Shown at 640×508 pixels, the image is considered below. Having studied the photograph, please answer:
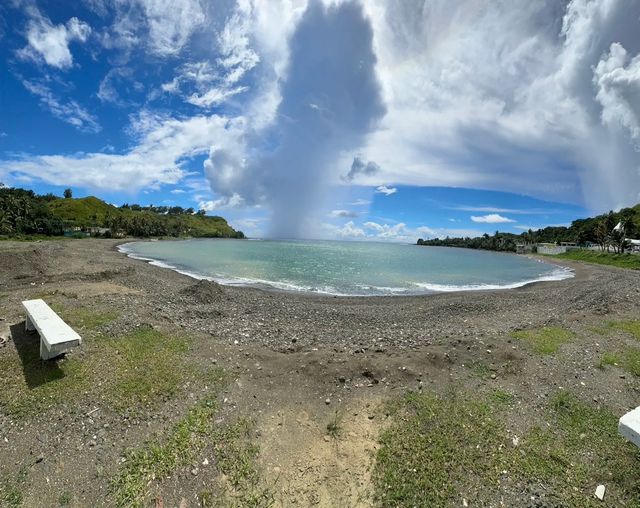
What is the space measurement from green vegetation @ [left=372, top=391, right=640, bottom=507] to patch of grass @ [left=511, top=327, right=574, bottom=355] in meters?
3.61

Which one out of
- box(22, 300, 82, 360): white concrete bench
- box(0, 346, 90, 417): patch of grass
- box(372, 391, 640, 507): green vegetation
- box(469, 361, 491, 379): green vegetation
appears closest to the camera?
box(372, 391, 640, 507): green vegetation

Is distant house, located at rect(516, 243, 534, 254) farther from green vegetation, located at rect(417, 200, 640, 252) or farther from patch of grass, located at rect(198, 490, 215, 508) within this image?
patch of grass, located at rect(198, 490, 215, 508)

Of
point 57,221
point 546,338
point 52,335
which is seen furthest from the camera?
point 57,221

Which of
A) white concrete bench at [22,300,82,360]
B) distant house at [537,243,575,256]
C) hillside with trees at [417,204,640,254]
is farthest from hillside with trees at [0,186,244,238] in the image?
distant house at [537,243,575,256]

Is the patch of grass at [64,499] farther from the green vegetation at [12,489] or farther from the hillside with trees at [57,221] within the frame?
the hillside with trees at [57,221]

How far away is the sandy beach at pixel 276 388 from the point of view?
6242 millimetres

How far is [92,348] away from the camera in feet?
32.9

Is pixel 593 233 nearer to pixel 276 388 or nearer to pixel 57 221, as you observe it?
pixel 276 388

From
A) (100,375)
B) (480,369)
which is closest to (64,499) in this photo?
(100,375)

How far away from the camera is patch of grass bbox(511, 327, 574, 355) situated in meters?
11.9

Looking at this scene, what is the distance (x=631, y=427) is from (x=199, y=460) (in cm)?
787

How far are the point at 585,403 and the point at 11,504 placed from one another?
12.4 metres

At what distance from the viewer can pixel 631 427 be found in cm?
573

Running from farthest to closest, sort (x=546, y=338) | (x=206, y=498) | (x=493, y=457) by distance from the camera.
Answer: (x=546, y=338) < (x=493, y=457) < (x=206, y=498)
